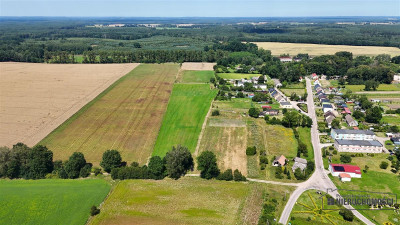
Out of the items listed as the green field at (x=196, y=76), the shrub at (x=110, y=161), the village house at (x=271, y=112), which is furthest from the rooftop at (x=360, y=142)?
the green field at (x=196, y=76)

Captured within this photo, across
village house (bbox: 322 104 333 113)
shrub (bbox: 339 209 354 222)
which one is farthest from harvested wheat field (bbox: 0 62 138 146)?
village house (bbox: 322 104 333 113)

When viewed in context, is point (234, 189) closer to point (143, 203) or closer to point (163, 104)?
point (143, 203)

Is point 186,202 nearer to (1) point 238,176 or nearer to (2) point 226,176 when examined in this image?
(2) point 226,176

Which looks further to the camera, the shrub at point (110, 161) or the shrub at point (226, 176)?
the shrub at point (110, 161)

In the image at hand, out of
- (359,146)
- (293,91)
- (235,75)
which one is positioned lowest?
(359,146)

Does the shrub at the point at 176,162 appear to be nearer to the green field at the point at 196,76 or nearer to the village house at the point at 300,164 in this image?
the village house at the point at 300,164

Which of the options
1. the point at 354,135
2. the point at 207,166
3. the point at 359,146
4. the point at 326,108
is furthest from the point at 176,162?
the point at 326,108

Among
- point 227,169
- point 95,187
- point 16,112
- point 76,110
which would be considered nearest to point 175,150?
point 227,169
